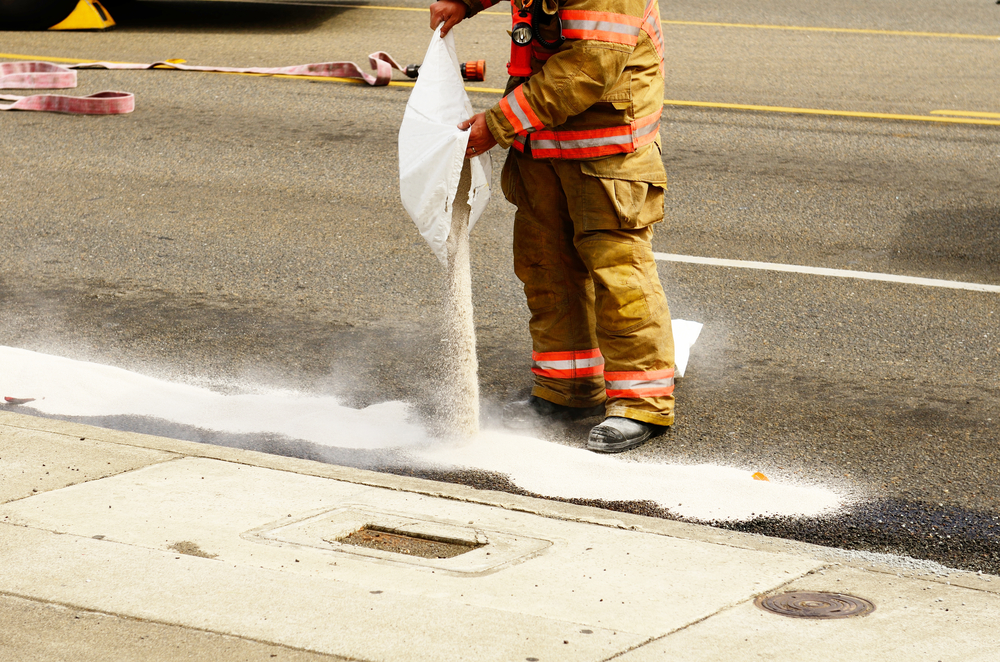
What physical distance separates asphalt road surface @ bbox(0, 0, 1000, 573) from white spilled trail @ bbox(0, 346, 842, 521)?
0.12 m

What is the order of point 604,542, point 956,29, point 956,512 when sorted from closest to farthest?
1. point 604,542
2. point 956,512
3. point 956,29

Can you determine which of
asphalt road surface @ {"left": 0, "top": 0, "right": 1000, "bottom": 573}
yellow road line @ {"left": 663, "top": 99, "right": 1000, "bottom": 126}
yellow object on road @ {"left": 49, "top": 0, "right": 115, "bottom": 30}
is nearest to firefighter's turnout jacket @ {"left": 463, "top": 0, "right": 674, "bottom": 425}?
asphalt road surface @ {"left": 0, "top": 0, "right": 1000, "bottom": 573}

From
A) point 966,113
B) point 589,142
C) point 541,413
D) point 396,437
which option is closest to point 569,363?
point 541,413

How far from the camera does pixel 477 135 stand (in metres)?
4.18

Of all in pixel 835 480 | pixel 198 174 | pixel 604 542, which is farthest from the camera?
pixel 198 174

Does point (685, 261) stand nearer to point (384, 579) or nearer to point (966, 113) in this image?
point (384, 579)

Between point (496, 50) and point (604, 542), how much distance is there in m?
9.62

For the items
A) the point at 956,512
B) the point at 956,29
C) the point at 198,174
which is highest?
the point at 956,29

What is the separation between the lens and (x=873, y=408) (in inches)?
187

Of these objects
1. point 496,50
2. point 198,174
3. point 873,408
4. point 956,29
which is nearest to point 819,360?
point 873,408

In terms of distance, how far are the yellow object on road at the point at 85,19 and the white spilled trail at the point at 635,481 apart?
Answer: 10607 millimetres

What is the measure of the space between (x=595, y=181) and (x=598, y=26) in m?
0.52

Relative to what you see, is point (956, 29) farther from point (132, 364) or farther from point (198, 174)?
point (132, 364)

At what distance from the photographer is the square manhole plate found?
3322 millimetres
